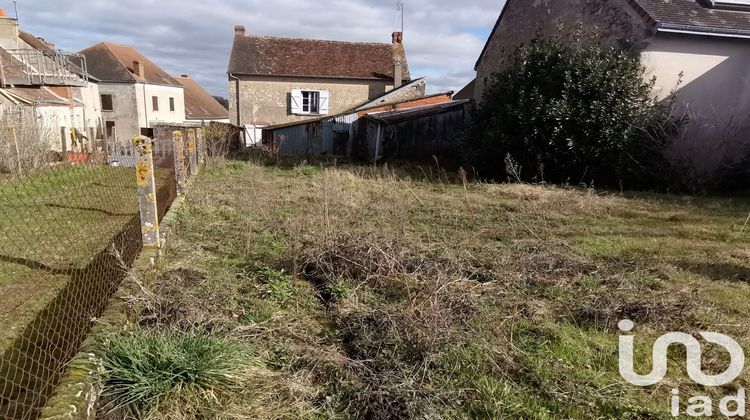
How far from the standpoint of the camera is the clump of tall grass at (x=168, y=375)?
8.54 feet

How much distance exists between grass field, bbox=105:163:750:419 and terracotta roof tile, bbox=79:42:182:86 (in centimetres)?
2819

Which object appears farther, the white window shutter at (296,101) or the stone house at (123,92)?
the stone house at (123,92)

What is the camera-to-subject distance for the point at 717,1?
12.1 metres

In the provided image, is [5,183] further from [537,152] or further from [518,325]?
[537,152]

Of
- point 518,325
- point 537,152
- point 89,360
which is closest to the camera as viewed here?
point 89,360

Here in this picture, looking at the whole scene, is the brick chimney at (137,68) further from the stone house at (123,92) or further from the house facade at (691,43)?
the house facade at (691,43)

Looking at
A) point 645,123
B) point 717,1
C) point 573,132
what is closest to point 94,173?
point 573,132

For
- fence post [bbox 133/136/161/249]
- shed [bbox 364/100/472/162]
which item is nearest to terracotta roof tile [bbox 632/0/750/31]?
shed [bbox 364/100/472/162]

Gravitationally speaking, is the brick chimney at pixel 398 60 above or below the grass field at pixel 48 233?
above

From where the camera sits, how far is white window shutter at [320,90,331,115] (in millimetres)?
27125

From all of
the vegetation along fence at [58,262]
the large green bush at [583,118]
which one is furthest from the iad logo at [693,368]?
the large green bush at [583,118]

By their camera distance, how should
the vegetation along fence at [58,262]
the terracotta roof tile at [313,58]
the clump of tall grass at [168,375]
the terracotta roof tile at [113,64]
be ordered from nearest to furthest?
the clump of tall grass at [168,375] → the vegetation along fence at [58,262] → the terracotta roof tile at [313,58] → the terracotta roof tile at [113,64]

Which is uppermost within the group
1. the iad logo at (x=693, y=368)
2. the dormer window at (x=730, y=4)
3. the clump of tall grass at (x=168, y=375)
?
the dormer window at (x=730, y=4)

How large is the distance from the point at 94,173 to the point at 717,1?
16.6 metres
